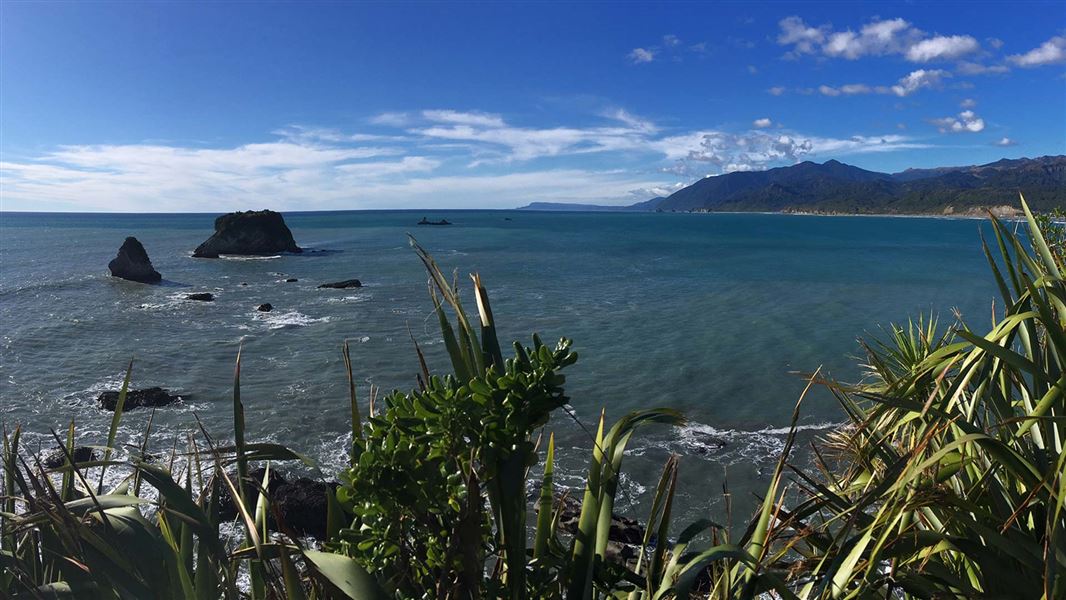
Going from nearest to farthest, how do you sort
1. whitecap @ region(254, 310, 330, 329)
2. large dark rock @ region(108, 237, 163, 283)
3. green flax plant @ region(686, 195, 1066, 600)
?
green flax plant @ region(686, 195, 1066, 600), whitecap @ region(254, 310, 330, 329), large dark rock @ region(108, 237, 163, 283)

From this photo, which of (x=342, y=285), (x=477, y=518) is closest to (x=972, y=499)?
(x=477, y=518)

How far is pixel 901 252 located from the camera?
68062 mm

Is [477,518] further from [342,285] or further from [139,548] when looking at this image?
[342,285]

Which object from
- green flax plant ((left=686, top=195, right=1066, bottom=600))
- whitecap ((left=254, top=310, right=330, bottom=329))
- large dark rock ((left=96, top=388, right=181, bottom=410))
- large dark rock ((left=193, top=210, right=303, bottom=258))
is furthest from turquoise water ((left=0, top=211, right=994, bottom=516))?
large dark rock ((left=193, top=210, right=303, bottom=258))

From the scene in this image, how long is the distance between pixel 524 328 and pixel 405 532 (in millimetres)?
23227

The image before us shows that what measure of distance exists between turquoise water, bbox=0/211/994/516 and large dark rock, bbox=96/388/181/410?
0.35 metres

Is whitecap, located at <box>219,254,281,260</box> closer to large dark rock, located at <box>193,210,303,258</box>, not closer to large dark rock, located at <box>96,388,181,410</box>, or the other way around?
large dark rock, located at <box>193,210,303,258</box>

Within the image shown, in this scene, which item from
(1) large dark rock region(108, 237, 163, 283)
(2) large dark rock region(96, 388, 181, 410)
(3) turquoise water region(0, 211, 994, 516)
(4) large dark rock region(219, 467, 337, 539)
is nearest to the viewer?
(4) large dark rock region(219, 467, 337, 539)

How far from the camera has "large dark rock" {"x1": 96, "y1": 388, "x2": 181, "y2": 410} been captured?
15156mm

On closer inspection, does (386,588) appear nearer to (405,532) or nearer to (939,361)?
(405,532)

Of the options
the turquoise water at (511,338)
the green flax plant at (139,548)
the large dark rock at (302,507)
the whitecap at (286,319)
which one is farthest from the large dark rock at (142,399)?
the green flax plant at (139,548)

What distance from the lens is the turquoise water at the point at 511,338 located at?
13.3 metres

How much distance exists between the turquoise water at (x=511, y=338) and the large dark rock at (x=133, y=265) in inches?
50.8

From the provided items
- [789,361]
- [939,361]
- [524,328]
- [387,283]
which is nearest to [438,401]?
[939,361]
